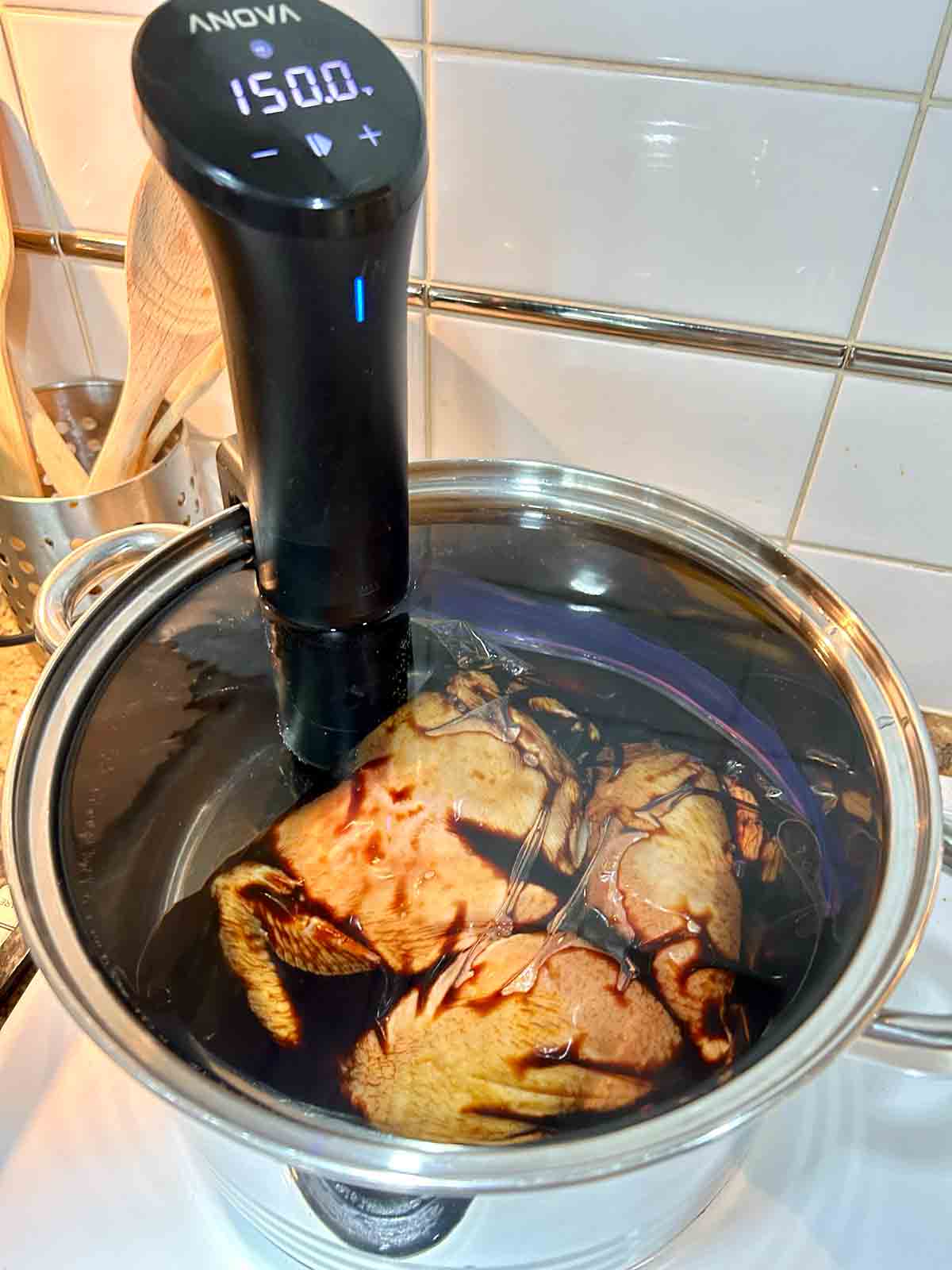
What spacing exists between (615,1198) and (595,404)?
0.53m

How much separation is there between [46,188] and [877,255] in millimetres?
587

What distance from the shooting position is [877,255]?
64cm

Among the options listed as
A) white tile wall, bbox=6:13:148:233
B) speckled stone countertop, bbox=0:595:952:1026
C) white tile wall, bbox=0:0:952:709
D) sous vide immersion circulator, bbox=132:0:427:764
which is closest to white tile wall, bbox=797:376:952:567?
white tile wall, bbox=0:0:952:709

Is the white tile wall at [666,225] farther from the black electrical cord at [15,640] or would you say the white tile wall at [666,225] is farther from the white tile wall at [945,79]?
the black electrical cord at [15,640]

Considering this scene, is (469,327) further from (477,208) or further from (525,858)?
(525,858)

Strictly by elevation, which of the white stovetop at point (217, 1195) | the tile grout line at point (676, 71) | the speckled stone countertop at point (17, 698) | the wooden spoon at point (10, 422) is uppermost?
the tile grout line at point (676, 71)

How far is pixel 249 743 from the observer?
54 cm

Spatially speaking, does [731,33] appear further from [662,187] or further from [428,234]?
[428,234]


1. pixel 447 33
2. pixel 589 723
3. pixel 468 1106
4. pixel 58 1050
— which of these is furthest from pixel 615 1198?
pixel 447 33

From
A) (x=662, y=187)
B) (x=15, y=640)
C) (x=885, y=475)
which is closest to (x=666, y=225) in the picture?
(x=662, y=187)

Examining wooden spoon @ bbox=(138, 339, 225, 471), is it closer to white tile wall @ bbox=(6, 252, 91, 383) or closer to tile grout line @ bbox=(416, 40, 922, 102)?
white tile wall @ bbox=(6, 252, 91, 383)

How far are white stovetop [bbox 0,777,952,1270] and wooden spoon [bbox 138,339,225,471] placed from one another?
1.32ft

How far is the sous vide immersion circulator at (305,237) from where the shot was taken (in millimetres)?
323

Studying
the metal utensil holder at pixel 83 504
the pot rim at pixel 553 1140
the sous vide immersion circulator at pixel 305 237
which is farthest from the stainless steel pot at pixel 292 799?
the metal utensil holder at pixel 83 504
